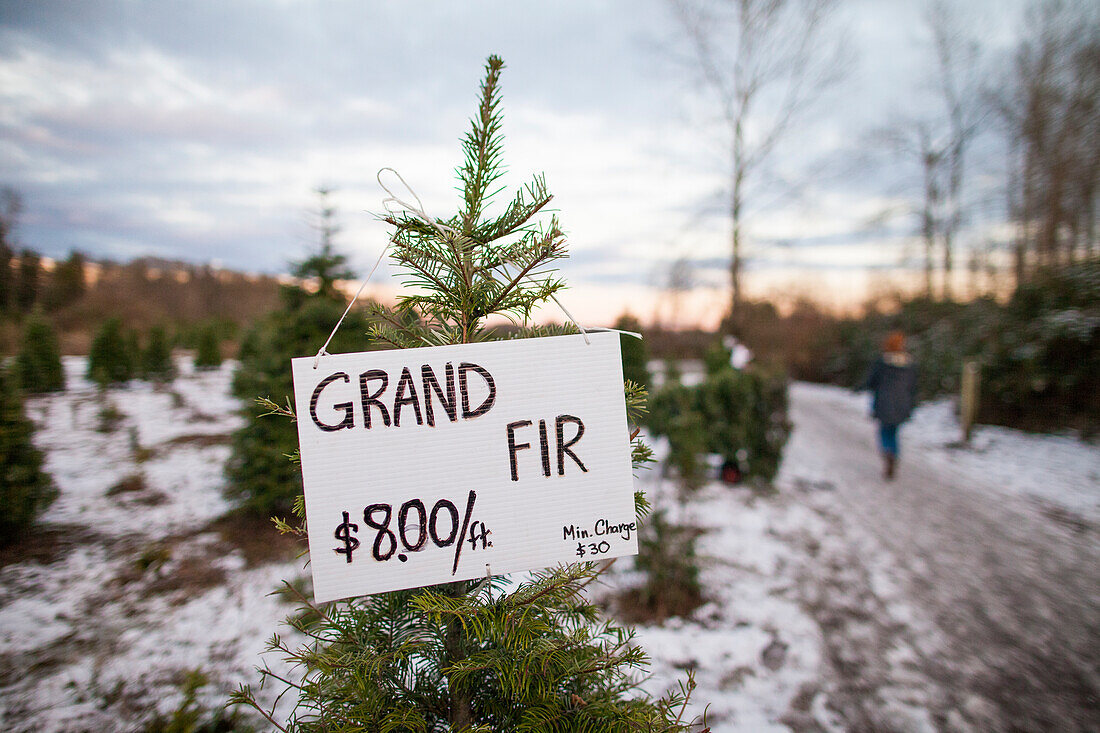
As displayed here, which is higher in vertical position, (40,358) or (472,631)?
(40,358)

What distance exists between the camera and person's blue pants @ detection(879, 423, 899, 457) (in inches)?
233

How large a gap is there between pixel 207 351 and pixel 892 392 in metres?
17.2

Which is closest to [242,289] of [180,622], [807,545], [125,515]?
[125,515]

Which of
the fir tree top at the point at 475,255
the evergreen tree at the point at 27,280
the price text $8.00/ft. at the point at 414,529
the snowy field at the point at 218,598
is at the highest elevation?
the evergreen tree at the point at 27,280

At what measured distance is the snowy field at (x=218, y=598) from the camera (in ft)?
7.52

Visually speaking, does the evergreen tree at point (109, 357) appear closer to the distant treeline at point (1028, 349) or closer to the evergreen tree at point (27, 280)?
the evergreen tree at point (27, 280)

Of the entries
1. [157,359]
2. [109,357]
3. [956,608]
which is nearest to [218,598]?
[956,608]

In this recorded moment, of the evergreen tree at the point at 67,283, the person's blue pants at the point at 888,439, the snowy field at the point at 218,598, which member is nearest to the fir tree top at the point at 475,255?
the snowy field at the point at 218,598

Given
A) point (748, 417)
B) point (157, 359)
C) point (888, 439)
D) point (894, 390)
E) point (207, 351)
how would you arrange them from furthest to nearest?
point (207, 351), point (157, 359), point (888, 439), point (894, 390), point (748, 417)

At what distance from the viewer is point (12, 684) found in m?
2.28

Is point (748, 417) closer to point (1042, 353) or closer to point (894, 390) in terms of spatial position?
point (894, 390)

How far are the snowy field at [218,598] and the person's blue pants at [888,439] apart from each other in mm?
765

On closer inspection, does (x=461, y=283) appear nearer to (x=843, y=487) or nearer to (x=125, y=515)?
(x=125, y=515)

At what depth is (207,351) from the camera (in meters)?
14.0
